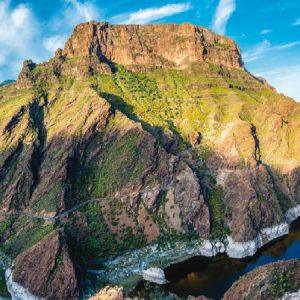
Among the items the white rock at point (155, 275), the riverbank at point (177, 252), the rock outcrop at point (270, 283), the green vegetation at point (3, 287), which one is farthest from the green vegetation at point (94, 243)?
the rock outcrop at point (270, 283)

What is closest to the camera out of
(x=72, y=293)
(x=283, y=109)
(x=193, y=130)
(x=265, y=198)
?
(x=72, y=293)

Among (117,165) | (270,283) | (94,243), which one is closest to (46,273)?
(94,243)

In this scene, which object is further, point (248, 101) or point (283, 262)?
point (248, 101)

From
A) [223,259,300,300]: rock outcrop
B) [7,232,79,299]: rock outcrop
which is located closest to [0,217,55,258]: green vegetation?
[7,232,79,299]: rock outcrop

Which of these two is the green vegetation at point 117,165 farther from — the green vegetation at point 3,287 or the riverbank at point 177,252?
the green vegetation at point 3,287

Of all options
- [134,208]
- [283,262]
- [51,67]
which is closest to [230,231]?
[134,208]

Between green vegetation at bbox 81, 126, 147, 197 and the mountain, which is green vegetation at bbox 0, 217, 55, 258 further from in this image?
green vegetation at bbox 81, 126, 147, 197

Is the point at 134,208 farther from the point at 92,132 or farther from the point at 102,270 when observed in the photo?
the point at 92,132
